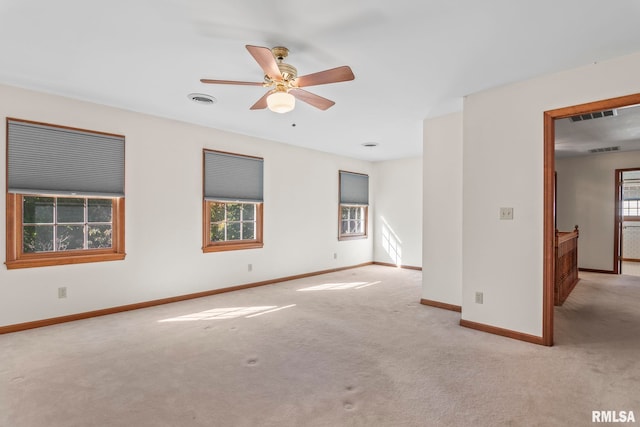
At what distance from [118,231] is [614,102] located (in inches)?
206

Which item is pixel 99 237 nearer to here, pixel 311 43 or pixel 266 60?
pixel 266 60

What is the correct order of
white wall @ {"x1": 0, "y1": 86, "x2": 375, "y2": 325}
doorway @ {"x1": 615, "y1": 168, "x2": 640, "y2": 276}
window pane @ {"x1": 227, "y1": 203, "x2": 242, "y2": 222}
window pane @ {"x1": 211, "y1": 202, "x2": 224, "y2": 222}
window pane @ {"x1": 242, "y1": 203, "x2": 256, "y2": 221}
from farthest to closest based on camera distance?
doorway @ {"x1": 615, "y1": 168, "x2": 640, "y2": 276} → window pane @ {"x1": 242, "y1": 203, "x2": 256, "y2": 221} → window pane @ {"x1": 227, "y1": 203, "x2": 242, "y2": 222} → window pane @ {"x1": 211, "y1": 202, "x2": 224, "y2": 222} → white wall @ {"x1": 0, "y1": 86, "x2": 375, "y2": 325}

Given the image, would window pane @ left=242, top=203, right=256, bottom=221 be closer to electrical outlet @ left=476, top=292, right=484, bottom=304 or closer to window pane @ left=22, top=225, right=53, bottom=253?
window pane @ left=22, top=225, right=53, bottom=253

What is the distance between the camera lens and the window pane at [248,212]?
17.7 ft

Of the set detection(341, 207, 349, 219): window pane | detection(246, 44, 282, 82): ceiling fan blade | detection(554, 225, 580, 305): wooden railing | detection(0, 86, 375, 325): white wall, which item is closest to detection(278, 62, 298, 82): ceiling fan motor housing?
detection(246, 44, 282, 82): ceiling fan blade

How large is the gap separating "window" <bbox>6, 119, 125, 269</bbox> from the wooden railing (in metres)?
5.51

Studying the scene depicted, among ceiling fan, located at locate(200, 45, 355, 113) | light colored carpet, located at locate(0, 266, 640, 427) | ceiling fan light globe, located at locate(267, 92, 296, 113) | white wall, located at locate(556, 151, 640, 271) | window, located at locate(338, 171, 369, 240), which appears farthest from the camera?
window, located at locate(338, 171, 369, 240)

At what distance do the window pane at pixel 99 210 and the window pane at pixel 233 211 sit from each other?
1.63 meters

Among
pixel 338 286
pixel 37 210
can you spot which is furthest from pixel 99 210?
pixel 338 286

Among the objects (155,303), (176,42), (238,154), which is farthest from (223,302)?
(176,42)

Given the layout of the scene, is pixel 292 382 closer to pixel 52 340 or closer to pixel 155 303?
pixel 52 340

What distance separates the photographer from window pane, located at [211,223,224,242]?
497cm

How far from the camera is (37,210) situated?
354 cm

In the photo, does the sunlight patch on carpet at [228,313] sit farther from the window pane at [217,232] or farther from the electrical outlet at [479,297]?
the electrical outlet at [479,297]
